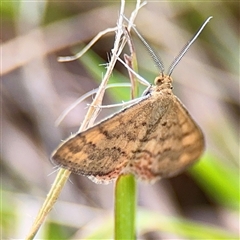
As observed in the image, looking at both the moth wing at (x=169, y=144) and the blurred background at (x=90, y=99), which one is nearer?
the moth wing at (x=169, y=144)

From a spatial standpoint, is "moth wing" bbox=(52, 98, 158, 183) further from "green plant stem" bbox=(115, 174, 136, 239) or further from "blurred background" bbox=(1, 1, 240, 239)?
"blurred background" bbox=(1, 1, 240, 239)

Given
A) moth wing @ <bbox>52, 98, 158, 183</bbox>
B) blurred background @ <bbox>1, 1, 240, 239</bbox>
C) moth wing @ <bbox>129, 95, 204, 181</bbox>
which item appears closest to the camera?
moth wing @ <bbox>52, 98, 158, 183</bbox>

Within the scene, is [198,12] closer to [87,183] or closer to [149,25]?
[149,25]

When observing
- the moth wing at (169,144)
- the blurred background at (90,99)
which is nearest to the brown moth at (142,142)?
the moth wing at (169,144)

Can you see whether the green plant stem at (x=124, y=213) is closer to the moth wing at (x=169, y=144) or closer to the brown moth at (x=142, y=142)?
the brown moth at (x=142, y=142)

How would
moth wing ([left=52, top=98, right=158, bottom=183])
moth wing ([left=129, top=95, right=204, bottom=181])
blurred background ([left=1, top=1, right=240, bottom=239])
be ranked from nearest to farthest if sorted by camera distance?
1. moth wing ([left=52, top=98, right=158, bottom=183])
2. moth wing ([left=129, top=95, right=204, bottom=181])
3. blurred background ([left=1, top=1, right=240, bottom=239])

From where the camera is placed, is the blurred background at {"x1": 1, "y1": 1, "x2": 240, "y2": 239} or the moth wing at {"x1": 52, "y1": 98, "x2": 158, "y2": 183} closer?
the moth wing at {"x1": 52, "y1": 98, "x2": 158, "y2": 183}

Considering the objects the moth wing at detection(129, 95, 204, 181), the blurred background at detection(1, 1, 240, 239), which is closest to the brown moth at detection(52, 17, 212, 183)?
the moth wing at detection(129, 95, 204, 181)
